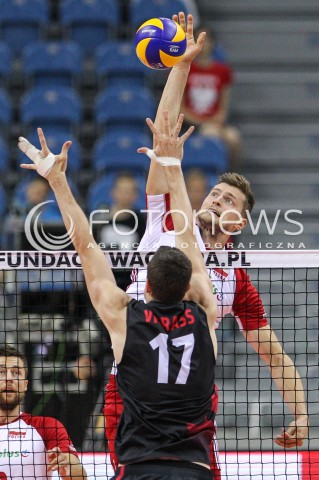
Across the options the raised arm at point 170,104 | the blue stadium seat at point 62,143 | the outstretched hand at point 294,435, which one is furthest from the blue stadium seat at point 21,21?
the outstretched hand at point 294,435

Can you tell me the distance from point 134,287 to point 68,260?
0.47 m

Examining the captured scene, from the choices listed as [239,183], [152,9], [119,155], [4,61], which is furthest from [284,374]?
[152,9]

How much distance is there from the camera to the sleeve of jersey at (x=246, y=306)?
22.4ft

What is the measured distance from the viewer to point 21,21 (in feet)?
47.9

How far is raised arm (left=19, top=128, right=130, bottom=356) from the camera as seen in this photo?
5176mm

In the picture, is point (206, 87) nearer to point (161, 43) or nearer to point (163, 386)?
point (161, 43)

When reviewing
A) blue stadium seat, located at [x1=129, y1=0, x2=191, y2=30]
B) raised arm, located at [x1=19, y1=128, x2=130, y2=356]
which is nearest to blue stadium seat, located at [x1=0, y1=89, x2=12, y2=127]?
blue stadium seat, located at [x1=129, y1=0, x2=191, y2=30]

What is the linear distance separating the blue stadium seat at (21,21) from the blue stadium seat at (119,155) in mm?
2462

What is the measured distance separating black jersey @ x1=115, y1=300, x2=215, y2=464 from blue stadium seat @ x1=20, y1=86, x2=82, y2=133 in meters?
8.78

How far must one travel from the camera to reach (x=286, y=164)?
46.7 ft

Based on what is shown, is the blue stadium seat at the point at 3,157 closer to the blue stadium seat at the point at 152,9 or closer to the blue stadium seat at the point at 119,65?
the blue stadium seat at the point at 119,65

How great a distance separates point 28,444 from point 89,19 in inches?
356

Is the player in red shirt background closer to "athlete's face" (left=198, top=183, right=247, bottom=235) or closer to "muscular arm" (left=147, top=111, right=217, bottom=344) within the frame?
"athlete's face" (left=198, top=183, right=247, bottom=235)

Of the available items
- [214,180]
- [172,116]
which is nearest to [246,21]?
[214,180]
